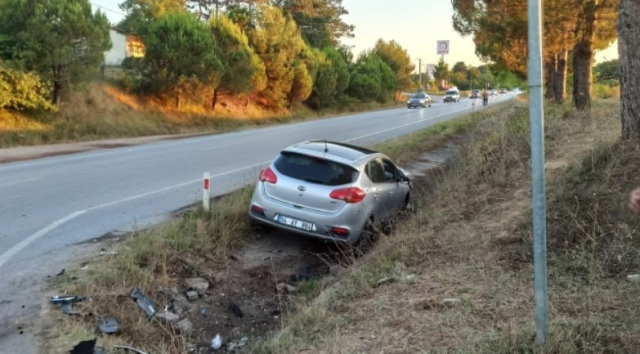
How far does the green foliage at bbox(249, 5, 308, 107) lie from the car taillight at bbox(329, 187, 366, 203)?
34.8 m

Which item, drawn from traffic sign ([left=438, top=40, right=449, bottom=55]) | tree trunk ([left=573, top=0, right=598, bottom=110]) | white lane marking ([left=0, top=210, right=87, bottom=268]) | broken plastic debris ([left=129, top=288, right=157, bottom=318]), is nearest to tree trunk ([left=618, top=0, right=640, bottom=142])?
broken plastic debris ([left=129, top=288, right=157, bottom=318])

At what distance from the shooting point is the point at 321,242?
27.7 ft

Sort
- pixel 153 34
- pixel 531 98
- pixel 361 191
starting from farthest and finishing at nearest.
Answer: pixel 153 34 → pixel 361 191 → pixel 531 98

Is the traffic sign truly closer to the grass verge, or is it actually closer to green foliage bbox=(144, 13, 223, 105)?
green foliage bbox=(144, 13, 223, 105)

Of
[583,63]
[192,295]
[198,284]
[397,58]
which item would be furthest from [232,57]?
[397,58]

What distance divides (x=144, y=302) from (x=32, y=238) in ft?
8.67

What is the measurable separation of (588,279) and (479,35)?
21278 millimetres

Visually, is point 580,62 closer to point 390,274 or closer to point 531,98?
point 390,274

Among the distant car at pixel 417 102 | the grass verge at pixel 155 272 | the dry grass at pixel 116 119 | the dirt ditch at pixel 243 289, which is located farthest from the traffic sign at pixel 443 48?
the distant car at pixel 417 102

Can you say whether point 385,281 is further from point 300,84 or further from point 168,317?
point 300,84

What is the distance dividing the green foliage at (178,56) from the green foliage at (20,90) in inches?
338

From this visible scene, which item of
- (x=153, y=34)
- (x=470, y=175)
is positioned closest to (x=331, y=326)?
(x=470, y=175)

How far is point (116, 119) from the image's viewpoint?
26750 mm

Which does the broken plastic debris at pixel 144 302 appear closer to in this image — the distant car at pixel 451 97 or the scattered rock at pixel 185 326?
the scattered rock at pixel 185 326
